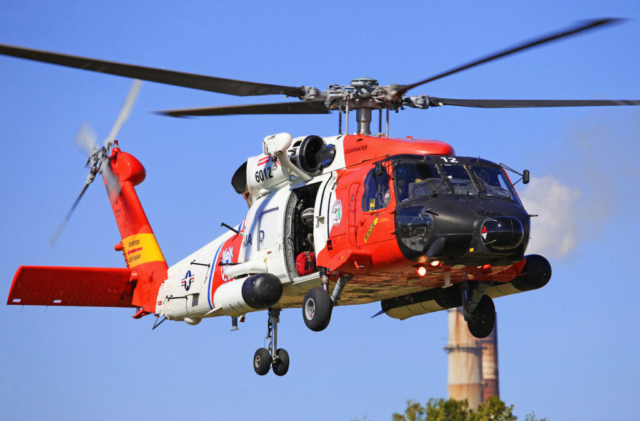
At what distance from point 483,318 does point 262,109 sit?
5.75 m

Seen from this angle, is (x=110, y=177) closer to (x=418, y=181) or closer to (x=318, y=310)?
(x=318, y=310)

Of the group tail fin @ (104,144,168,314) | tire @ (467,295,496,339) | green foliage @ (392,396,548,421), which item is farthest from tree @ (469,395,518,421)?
tire @ (467,295,496,339)

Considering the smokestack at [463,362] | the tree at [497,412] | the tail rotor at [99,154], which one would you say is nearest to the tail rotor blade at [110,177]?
the tail rotor at [99,154]

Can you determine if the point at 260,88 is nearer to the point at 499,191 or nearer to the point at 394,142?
the point at 394,142

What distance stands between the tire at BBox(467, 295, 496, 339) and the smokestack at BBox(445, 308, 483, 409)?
90.1 metres

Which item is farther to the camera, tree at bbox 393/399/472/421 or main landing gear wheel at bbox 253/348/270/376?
tree at bbox 393/399/472/421

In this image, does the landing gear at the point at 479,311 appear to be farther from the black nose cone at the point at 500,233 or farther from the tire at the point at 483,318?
the black nose cone at the point at 500,233

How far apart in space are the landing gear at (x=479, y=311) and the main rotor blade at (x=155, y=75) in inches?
199

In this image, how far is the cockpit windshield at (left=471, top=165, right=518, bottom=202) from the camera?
1634 centimetres

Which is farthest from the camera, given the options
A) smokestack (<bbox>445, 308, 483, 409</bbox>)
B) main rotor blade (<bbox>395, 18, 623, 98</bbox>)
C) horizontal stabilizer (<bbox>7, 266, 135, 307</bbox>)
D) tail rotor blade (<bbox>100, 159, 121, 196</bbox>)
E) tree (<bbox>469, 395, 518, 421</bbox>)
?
smokestack (<bbox>445, 308, 483, 409</bbox>)

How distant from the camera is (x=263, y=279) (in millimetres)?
17844

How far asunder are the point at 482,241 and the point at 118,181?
42.7 feet

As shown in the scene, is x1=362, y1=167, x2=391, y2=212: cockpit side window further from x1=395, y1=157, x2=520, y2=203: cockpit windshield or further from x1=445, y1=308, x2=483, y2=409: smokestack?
x1=445, y1=308, x2=483, y2=409: smokestack

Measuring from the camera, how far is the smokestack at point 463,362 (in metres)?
108
